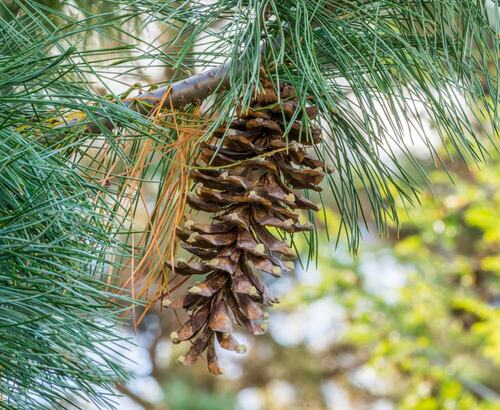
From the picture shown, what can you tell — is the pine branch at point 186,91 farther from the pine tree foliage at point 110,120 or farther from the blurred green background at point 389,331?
the blurred green background at point 389,331

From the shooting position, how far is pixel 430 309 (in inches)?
124

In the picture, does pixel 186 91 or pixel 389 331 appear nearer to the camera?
pixel 186 91

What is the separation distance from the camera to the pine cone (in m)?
0.59

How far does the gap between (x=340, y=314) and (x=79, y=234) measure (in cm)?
346

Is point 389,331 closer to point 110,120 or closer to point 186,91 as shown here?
point 186,91

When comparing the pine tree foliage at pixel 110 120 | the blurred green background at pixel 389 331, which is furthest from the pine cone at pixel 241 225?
the blurred green background at pixel 389 331

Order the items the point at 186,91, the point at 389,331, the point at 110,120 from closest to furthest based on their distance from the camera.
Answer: the point at 110,120
the point at 186,91
the point at 389,331

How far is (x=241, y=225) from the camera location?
0.59m

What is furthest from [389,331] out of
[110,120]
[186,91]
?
[110,120]

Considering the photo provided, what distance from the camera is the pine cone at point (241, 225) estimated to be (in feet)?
1.95

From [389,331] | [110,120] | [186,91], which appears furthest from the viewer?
[389,331]

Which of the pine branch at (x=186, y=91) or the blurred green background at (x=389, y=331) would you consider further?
the blurred green background at (x=389, y=331)

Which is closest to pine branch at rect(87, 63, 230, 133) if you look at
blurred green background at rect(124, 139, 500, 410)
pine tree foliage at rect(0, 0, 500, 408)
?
pine tree foliage at rect(0, 0, 500, 408)

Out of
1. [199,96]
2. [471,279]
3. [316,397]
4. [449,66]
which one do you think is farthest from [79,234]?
[316,397]
